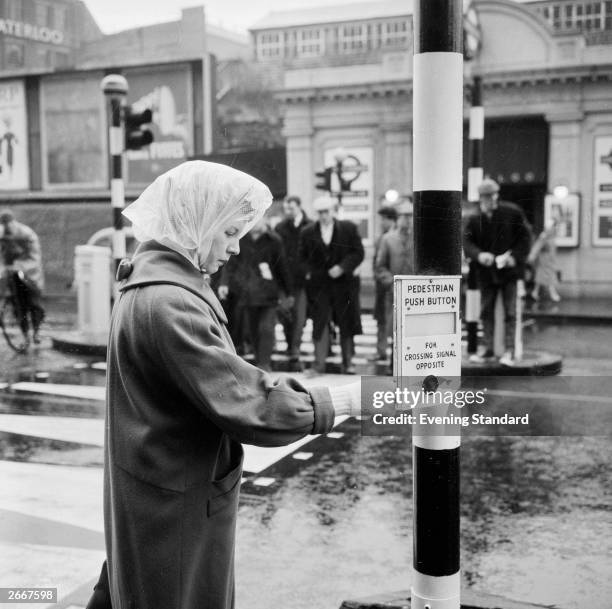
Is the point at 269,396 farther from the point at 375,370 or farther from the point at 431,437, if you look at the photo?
the point at 375,370

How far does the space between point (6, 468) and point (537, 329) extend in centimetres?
1027

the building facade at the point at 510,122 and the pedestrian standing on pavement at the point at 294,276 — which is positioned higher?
the building facade at the point at 510,122

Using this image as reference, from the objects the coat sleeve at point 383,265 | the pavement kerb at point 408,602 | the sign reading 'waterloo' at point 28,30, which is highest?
the sign reading 'waterloo' at point 28,30

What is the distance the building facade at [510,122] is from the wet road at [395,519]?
357 inches

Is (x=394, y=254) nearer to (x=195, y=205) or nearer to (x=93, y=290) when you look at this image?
(x=93, y=290)

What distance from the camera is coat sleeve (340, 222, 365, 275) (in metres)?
8.55

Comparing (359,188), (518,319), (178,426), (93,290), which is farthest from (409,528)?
(359,188)

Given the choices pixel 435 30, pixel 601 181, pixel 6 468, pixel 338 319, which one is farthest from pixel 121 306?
pixel 601 181

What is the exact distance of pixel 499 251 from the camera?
30.5 ft

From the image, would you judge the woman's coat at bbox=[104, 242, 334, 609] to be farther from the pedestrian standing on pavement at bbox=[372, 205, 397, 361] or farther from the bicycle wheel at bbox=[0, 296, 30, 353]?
the bicycle wheel at bbox=[0, 296, 30, 353]

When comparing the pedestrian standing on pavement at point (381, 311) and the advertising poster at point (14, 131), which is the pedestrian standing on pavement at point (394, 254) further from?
the advertising poster at point (14, 131)

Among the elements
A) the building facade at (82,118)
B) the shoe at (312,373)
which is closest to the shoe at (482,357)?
the shoe at (312,373)

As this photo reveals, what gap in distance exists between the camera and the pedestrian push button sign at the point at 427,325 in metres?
2.24

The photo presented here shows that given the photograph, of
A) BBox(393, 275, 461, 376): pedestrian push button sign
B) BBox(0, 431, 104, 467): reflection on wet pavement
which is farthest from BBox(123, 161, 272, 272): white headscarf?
BBox(0, 431, 104, 467): reflection on wet pavement
